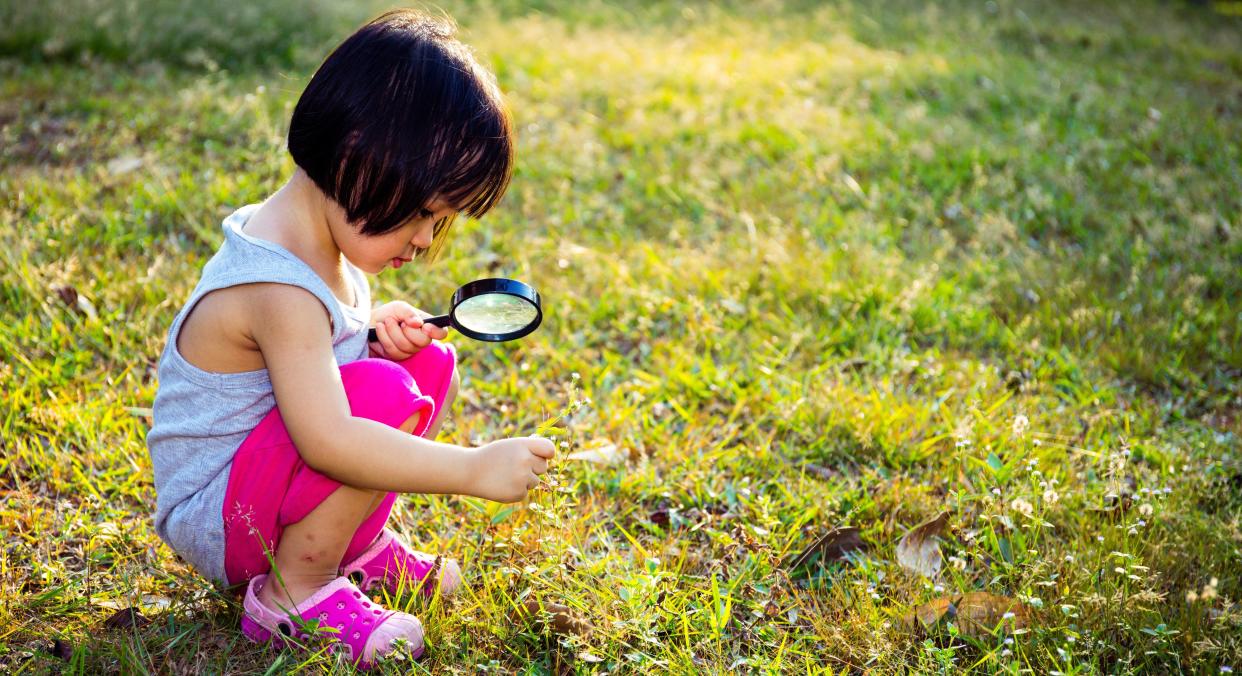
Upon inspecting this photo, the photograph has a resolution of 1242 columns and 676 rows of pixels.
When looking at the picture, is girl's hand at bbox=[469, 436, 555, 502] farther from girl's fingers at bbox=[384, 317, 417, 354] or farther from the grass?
girl's fingers at bbox=[384, 317, 417, 354]

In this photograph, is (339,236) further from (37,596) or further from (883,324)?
(883,324)

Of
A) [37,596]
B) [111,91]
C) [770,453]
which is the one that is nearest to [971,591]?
[770,453]

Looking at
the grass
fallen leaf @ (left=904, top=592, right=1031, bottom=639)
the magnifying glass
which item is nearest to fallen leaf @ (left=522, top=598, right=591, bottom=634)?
the grass

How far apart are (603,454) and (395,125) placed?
53.6 inches

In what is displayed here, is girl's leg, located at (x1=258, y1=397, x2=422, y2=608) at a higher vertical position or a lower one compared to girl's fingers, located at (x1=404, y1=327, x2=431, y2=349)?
lower

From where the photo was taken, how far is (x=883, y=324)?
3.81m

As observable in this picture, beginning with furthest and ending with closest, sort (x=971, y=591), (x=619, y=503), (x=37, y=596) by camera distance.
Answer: (x=619, y=503) → (x=971, y=591) → (x=37, y=596)

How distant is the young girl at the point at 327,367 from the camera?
2014 millimetres

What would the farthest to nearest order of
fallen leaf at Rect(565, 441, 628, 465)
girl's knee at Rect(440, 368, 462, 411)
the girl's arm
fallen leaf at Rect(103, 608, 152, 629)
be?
fallen leaf at Rect(565, 441, 628, 465), girl's knee at Rect(440, 368, 462, 411), fallen leaf at Rect(103, 608, 152, 629), the girl's arm

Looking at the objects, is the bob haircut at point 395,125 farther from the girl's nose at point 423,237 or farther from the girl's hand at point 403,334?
the girl's hand at point 403,334

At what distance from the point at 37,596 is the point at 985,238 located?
12.9 feet

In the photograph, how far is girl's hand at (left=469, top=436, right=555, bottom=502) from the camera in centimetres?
213

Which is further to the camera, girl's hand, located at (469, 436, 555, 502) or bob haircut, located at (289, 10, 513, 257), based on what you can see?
girl's hand, located at (469, 436, 555, 502)

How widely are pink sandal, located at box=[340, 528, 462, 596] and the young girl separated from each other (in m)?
0.14
